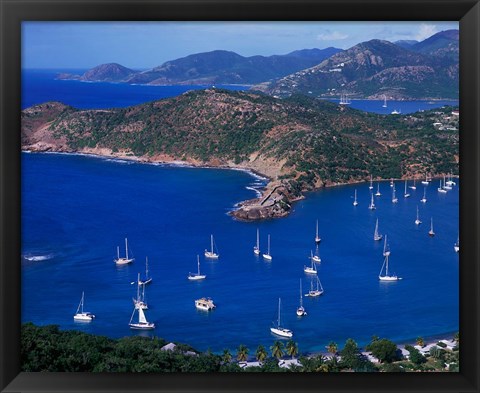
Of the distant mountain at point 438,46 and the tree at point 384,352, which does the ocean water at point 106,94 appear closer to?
the distant mountain at point 438,46

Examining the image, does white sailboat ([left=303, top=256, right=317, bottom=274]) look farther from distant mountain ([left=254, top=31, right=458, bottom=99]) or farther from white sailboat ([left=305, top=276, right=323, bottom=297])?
distant mountain ([left=254, top=31, right=458, bottom=99])

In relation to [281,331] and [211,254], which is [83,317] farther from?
[211,254]

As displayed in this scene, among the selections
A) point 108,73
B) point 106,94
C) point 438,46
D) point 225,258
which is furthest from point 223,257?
point 438,46

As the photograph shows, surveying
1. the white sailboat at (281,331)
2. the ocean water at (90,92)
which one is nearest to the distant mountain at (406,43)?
the ocean water at (90,92)

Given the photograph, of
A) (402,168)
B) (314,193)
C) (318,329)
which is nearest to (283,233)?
(314,193)

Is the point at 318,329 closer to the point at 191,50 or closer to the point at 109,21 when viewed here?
the point at 109,21
